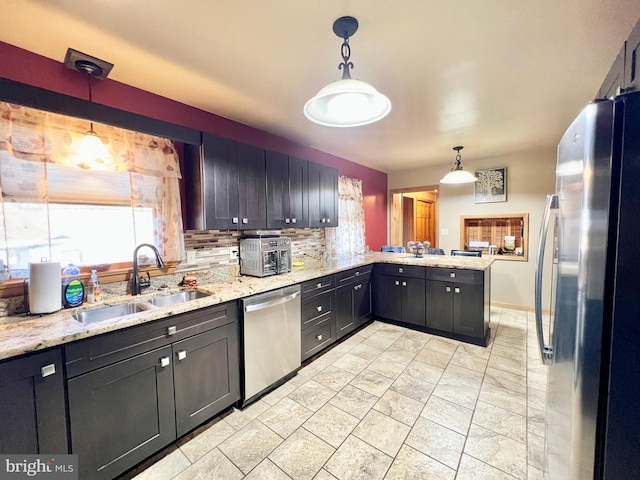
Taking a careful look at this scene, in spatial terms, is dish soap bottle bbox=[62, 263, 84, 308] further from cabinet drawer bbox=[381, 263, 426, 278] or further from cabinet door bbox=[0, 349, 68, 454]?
cabinet drawer bbox=[381, 263, 426, 278]

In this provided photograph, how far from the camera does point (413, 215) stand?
6.72 metres

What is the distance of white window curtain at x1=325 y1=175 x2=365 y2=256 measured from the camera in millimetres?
4172

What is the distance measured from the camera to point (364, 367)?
2.62 meters

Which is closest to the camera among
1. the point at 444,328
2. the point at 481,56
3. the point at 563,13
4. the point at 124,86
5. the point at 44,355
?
the point at 44,355

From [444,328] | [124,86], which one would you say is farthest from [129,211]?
[444,328]

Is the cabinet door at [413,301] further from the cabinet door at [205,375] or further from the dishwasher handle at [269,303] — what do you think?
the cabinet door at [205,375]

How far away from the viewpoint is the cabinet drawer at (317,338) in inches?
105

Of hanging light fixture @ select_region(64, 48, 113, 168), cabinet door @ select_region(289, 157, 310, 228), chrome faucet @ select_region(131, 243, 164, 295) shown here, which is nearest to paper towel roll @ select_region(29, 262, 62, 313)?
chrome faucet @ select_region(131, 243, 164, 295)

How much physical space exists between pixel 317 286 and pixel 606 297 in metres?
2.23

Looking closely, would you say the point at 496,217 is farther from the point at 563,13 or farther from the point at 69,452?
the point at 69,452

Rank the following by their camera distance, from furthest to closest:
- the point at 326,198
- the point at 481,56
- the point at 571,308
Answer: the point at 326,198 → the point at 481,56 → the point at 571,308

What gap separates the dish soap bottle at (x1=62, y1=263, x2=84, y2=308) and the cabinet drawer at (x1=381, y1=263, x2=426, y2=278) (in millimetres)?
3145

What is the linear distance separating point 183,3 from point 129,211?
59.3 inches

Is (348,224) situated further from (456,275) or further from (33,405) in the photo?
(33,405)
